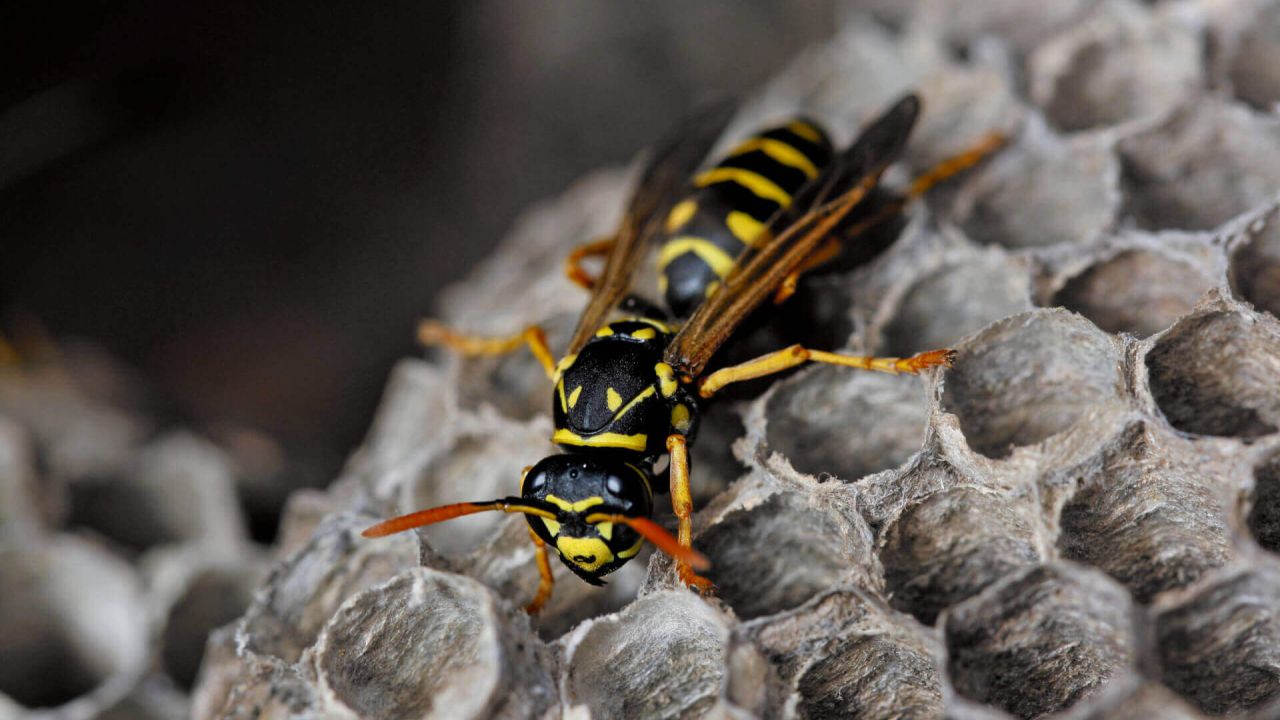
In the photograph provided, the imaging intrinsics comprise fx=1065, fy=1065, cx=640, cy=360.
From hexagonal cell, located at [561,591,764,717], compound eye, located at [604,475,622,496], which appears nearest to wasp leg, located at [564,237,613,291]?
compound eye, located at [604,475,622,496]

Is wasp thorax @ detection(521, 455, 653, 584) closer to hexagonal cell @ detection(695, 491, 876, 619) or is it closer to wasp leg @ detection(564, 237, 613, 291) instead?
hexagonal cell @ detection(695, 491, 876, 619)

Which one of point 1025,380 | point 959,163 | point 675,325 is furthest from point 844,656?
point 959,163

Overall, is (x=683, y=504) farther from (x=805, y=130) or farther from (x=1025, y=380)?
(x=805, y=130)

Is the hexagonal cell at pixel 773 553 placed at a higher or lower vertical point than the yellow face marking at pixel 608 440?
lower

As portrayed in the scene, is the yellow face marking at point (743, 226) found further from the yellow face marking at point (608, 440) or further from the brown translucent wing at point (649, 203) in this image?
the yellow face marking at point (608, 440)

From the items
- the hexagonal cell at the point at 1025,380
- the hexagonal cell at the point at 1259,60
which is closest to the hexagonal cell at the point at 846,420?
the hexagonal cell at the point at 1025,380

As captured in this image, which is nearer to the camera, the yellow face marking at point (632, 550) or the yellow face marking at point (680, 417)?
the yellow face marking at point (632, 550)
